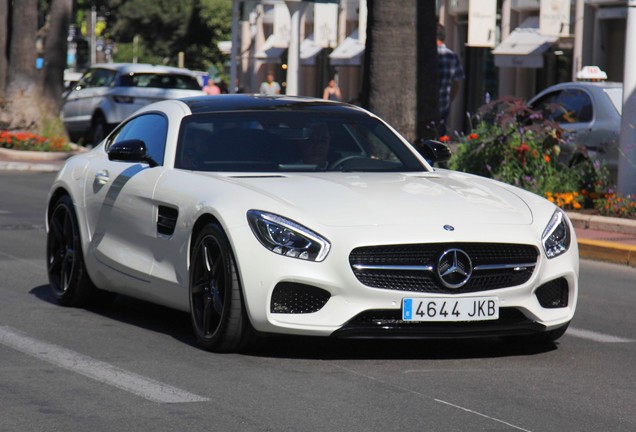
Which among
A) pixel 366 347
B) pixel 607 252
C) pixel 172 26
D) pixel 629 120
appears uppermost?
pixel 629 120

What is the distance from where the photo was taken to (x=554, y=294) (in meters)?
7.70

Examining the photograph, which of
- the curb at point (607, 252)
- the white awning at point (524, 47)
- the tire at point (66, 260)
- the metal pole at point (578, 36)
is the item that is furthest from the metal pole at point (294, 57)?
the tire at point (66, 260)

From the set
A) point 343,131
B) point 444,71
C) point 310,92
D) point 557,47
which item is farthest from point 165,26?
point 343,131

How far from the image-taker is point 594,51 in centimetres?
3456

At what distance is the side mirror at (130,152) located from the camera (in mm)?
8539

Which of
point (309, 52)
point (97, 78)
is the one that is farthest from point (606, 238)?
point (309, 52)

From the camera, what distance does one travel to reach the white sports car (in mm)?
7223

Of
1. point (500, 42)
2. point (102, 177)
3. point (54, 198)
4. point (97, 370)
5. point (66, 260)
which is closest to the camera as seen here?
point (97, 370)

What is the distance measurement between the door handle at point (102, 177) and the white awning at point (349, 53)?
127ft

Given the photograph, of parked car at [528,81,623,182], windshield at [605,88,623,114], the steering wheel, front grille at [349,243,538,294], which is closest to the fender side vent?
the steering wheel

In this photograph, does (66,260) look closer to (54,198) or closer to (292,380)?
(54,198)

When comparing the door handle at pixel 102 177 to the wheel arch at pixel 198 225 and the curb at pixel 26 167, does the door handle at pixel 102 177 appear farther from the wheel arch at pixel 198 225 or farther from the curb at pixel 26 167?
the curb at pixel 26 167

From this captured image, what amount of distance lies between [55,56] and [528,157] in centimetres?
1623

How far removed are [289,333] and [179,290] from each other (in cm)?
94
